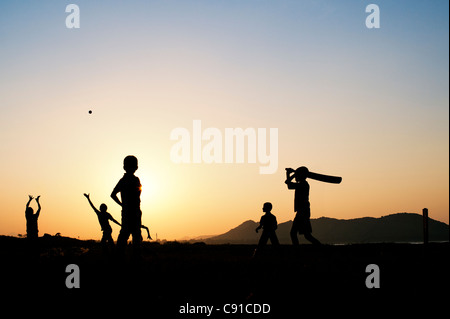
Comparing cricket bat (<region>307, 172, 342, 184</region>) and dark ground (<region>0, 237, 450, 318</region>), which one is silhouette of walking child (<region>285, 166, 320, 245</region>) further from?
dark ground (<region>0, 237, 450, 318</region>)

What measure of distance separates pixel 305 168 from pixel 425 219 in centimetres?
517

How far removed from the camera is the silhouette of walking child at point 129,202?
989cm

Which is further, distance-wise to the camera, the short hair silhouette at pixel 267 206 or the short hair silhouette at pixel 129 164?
the short hair silhouette at pixel 267 206

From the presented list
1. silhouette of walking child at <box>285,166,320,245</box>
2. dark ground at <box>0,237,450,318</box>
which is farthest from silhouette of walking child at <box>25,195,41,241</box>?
silhouette of walking child at <box>285,166,320,245</box>

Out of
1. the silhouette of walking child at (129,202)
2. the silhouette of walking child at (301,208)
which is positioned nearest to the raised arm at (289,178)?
the silhouette of walking child at (301,208)

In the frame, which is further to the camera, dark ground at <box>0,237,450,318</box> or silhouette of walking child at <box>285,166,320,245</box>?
silhouette of walking child at <box>285,166,320,245</box>

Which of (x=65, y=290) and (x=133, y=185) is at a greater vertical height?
(x=133, y=185)

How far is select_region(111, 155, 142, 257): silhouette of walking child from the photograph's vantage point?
9891 millimetres

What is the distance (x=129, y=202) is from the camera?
989 cm

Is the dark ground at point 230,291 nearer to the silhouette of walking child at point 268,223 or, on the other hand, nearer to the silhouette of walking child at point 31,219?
the silhouette of walking child at point 268,223

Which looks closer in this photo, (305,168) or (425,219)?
(305,168)
